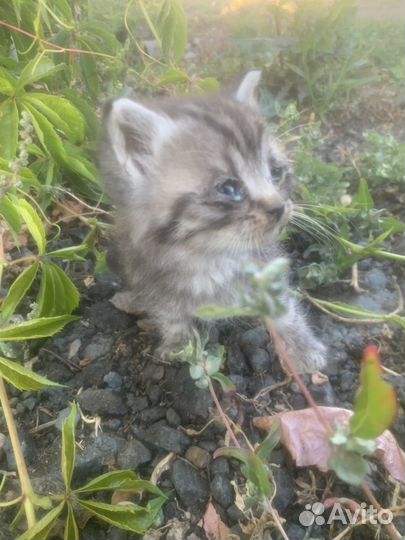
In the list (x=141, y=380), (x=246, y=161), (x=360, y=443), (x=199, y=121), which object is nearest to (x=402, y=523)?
(x=360, y=443)

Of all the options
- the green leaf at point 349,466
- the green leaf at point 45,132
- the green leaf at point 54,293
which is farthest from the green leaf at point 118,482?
the green leaf at point 45,132

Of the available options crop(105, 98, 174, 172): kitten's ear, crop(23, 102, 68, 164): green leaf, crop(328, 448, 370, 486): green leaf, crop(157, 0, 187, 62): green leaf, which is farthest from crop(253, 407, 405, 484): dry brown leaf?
crop(157, 0, 187, 62): green leaf

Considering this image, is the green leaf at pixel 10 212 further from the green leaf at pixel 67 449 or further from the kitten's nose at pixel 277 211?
the kitten's nose at pixel 277 211

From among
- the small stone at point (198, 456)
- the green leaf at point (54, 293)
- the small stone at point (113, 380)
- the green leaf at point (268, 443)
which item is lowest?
the small stone at point (198, 456)

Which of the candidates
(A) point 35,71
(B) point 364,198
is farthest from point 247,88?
(A) point 35,71

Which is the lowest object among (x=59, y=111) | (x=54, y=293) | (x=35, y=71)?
(x=54, y=293)

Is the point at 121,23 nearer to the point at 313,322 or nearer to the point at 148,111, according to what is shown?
the point at 148,111

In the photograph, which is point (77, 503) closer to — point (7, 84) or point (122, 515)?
point (122, 515)
